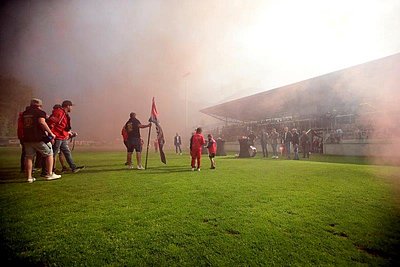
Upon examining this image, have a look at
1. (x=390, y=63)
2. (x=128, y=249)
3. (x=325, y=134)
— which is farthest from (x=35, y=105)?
(x=325, y=134)

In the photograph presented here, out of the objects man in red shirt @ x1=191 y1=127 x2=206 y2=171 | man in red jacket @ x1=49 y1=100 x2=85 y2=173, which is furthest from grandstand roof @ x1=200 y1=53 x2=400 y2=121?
man in red jacket @ x1=49 y1=100 x2=85 y2=173

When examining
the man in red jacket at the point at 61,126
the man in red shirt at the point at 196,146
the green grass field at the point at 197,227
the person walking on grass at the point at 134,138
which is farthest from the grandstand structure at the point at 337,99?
the man in red jacket at the point at 61,126

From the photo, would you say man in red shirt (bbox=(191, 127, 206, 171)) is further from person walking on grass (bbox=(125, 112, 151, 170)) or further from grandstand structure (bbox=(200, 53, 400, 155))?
grandstand structure (bbox=(200, 53, 400, 155))

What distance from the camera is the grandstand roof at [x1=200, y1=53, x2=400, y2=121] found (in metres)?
10.8

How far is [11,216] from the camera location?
2.26m

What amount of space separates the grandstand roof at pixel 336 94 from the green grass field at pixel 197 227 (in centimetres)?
1033

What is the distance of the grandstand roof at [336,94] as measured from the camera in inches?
426

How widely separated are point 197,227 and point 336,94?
15792mm

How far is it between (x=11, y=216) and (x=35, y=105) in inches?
104

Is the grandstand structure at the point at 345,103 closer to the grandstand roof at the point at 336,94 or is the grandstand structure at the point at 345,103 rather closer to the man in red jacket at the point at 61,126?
the grandstand roof at the point at 336,94

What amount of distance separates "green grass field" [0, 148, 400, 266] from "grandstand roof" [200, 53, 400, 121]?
10.3m

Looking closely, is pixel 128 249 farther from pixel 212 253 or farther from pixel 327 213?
pixel 327 213

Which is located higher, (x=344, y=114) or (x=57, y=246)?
(x=344, y=114)

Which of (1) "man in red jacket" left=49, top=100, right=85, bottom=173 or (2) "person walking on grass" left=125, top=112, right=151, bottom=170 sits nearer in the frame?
(1) "man in red jacket" left=49, top=100, right=85, bottom=173
